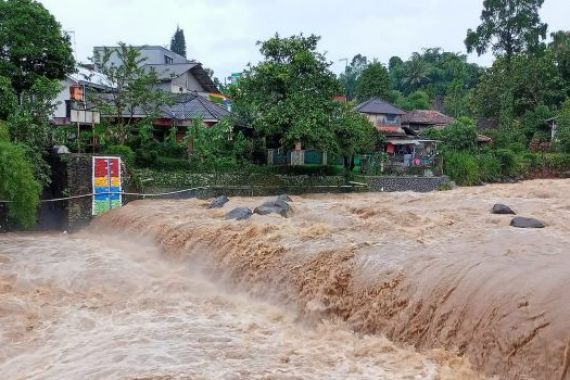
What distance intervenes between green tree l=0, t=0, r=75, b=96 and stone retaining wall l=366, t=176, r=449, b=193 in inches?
467

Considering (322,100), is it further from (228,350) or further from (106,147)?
(228,350)

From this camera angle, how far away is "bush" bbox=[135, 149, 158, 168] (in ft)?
62.1

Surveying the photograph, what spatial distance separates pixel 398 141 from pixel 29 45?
17.4 m

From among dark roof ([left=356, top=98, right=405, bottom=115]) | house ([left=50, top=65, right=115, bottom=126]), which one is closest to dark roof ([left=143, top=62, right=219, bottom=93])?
house ([left=50, top=65, right=115, bottom=126])

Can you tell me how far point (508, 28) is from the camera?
112 feet

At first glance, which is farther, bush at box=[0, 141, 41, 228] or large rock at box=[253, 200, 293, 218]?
large rock at box=[253, 200, 293, 218]

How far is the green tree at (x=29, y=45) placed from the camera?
16.9 m

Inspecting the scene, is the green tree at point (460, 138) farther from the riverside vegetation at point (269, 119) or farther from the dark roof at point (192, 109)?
the dark roof at point (192, 109)

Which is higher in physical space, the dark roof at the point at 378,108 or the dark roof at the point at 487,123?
the dark roof at the point at 378,108

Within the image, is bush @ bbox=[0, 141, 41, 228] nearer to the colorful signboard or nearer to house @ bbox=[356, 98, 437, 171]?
the colorful signboard

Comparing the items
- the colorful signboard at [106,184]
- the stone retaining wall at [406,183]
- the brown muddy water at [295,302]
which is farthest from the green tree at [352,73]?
the brown muddy water at [295,302]

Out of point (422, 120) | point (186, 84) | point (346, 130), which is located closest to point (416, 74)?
point (422, 120)

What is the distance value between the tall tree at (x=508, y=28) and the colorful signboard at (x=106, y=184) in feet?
87.8

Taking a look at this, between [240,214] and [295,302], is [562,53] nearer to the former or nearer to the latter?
[240,214]
